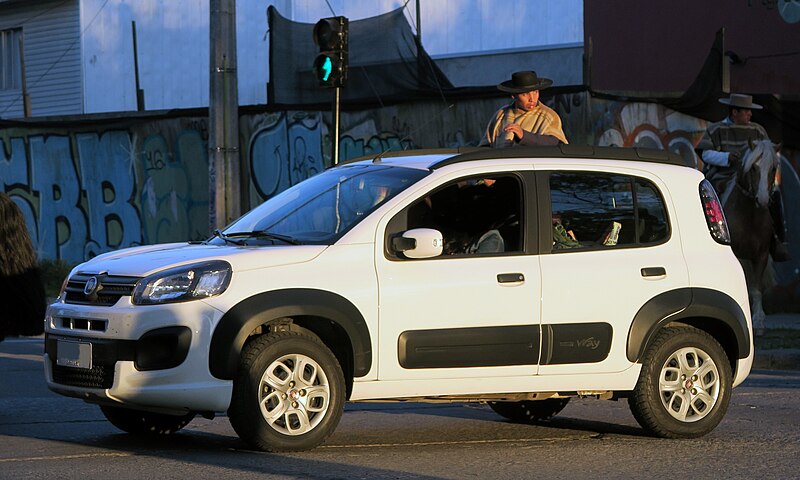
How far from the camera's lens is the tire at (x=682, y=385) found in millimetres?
8469

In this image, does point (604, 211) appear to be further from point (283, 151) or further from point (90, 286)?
point (283, 151)

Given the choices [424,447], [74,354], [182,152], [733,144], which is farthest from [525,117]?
[182,152]

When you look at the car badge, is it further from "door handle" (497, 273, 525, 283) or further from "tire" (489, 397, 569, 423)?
"tire" (489, 397, 569, 423)

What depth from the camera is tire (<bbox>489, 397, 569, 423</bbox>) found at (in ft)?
30.5

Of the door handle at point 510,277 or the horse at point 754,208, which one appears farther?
the horse at point 754,208

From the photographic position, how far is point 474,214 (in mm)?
8297

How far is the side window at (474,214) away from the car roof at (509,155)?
0.14m

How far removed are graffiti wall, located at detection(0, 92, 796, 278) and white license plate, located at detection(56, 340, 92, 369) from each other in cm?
1069

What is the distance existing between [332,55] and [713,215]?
7.20 m

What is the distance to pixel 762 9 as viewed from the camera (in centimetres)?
2166

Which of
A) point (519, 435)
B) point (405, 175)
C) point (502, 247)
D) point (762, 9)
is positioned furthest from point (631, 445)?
point (762, 9)

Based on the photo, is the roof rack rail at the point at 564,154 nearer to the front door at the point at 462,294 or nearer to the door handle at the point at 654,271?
the front door at the point at 462,294

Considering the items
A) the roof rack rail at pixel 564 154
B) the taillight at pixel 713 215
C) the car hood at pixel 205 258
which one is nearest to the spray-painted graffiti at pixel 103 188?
the roof rack rail at pixel 564 154

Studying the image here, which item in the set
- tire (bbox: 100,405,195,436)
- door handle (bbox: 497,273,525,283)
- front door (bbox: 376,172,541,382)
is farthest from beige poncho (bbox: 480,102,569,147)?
tire (bbox: 100,405,195,436)
